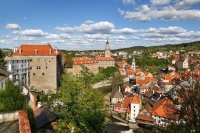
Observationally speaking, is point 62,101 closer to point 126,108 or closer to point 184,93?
point 184,93

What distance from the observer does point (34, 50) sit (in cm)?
3891

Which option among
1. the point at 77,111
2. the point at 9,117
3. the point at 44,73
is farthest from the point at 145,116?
the point at 9,117

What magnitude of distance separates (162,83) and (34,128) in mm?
44740

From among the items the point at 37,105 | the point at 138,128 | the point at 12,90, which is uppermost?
the point at 12,90

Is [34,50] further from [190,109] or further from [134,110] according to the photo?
[190,109]

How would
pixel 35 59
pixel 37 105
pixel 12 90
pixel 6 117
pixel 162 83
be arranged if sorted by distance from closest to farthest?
pixel 6 117, pixel 12 90, pixel 37 105, pixel 35 59, pixel 162 83

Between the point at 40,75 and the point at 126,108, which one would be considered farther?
the point at 40,75

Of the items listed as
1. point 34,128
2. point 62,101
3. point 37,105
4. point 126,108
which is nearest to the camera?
point 34,128

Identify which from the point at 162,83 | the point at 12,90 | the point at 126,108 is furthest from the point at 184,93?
the point at 162,83

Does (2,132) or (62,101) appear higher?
(2,132)

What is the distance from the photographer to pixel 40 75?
3888 centimetres

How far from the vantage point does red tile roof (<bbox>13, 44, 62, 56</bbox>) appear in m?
38.6

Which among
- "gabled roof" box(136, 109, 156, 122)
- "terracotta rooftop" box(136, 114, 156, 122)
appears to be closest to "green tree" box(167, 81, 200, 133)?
"terracotta rooftop" box(136, 114, 156, 122)

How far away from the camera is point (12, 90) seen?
14117mm
